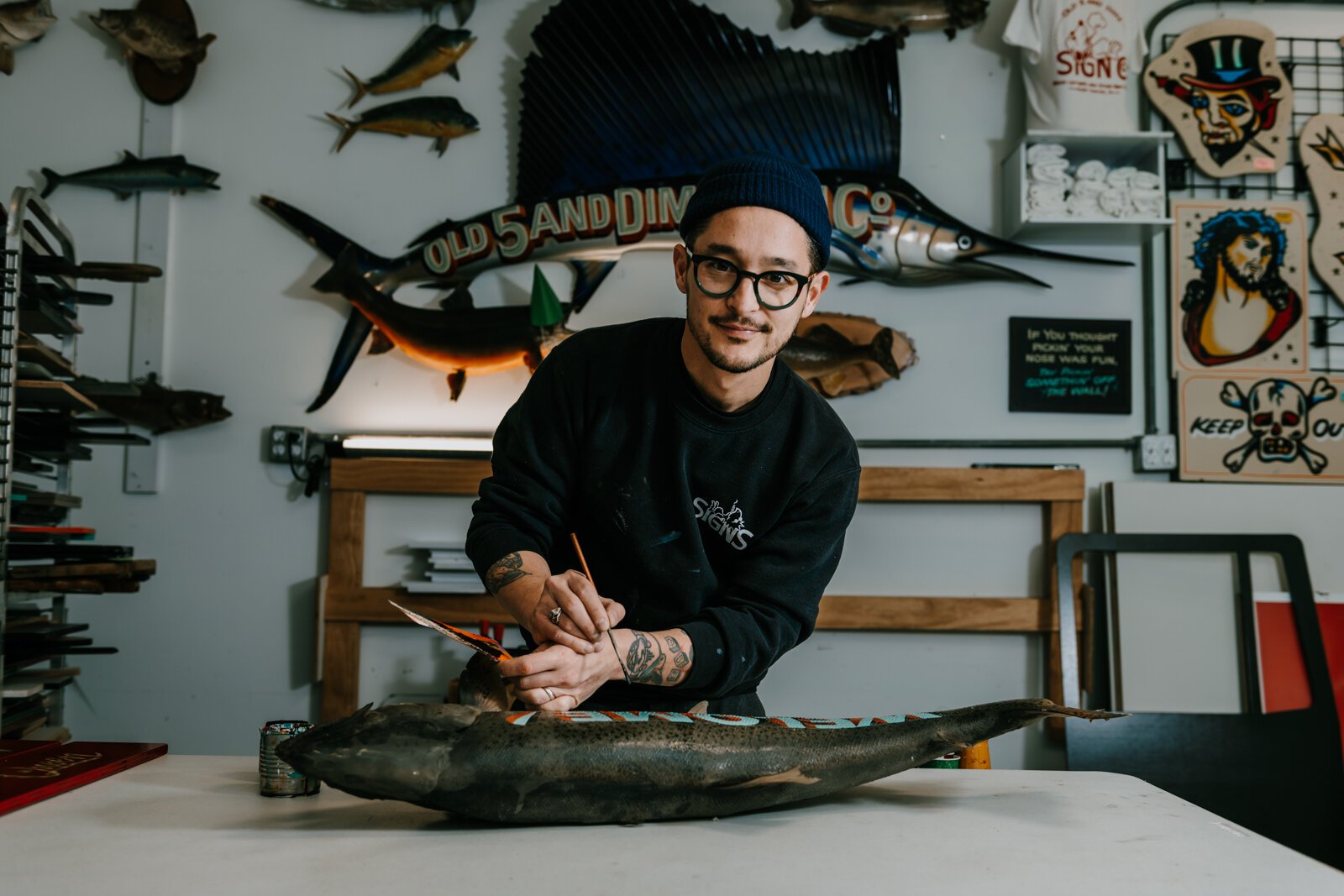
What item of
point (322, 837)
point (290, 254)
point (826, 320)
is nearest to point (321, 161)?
point (290, 254)

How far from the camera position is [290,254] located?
10.5ft

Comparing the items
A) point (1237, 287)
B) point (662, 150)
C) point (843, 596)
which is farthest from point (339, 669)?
point (1237, 287)

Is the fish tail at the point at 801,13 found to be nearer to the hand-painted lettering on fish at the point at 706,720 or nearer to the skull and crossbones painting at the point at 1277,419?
the skull and crossbones painting at the point at 1277,419

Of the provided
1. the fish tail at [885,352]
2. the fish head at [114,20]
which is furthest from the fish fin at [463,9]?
the fish tail at [885,352]

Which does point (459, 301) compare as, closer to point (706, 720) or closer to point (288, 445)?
point (288, 445)

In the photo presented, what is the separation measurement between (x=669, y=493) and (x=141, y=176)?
2.42 m

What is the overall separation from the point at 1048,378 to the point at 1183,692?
100 cm

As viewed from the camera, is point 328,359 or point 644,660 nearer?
point 644,660

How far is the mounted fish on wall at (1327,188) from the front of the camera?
3.16m

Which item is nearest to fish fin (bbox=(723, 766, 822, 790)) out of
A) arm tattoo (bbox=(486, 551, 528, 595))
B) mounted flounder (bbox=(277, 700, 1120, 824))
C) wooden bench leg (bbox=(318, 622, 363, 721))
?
mounted flounder (bbox=(277, 700, 1120, 824))

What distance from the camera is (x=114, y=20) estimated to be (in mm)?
3078

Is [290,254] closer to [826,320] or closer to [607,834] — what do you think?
[826,320]

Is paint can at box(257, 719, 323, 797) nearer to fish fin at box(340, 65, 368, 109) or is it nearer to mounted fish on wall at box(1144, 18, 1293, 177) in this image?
fish fin at box(340, 65, 368, 109)

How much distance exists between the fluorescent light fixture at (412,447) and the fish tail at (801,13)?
5.33 feet
